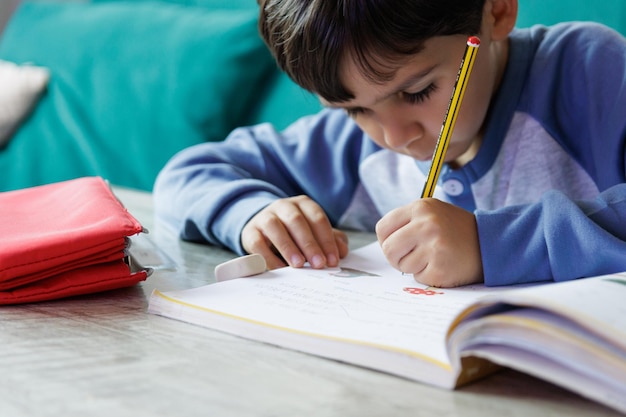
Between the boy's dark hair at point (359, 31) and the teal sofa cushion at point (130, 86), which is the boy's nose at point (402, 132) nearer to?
the boy's dark hair at point (359, 31)

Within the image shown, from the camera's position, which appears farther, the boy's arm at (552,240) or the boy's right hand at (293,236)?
the boy's right hand at (293,236)

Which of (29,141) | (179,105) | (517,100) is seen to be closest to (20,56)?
(29,141)

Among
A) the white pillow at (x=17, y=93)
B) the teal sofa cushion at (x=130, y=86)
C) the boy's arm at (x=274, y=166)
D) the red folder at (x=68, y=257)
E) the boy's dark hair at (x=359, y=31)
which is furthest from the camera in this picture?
the white pillow at (x=17, y=93)

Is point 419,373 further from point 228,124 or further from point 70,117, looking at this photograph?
point 70,117

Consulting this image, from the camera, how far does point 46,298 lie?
68cm

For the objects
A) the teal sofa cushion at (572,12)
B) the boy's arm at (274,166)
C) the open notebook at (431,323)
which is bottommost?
the boy's arm at (274,166)

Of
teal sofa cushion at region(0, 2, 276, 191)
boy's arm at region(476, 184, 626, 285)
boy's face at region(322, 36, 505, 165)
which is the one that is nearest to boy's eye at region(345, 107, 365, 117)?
boy's face at region(322, 36, 505, 165)

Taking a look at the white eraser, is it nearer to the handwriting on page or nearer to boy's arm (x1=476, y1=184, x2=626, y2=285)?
the handwriting on page

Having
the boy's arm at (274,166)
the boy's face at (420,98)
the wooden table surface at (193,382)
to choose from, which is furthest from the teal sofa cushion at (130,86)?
the wooden table surface at (193,382)

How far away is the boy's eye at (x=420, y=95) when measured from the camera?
84cm

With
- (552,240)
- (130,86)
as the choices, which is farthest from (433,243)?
(130,86)

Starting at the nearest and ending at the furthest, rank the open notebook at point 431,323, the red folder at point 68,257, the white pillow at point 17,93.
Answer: the open notebook at point 431,323
the red folder at point 68,257
the white pillow at point 17,93

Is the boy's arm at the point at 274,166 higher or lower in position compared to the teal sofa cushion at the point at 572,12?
lower

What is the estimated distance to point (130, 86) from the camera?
1662 millimetres
